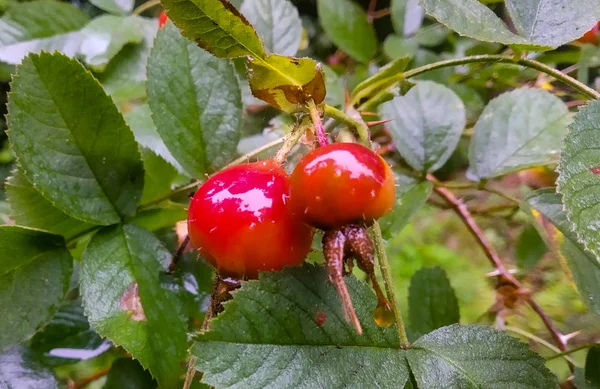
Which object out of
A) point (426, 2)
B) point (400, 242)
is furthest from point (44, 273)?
point (400, 242)

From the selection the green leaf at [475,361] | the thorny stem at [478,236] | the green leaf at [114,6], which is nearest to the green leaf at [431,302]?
the thorny stem at [478,236]

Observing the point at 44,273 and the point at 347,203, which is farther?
the point at 44,273

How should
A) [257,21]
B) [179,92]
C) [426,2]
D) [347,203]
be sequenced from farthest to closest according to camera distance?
[257,21] < [179,92] < [426,2] < [347,203]

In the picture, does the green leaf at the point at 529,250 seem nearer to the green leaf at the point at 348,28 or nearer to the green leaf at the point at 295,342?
the green leaf at the point at 348,28

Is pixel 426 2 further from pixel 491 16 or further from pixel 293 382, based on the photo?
pixel 293 382

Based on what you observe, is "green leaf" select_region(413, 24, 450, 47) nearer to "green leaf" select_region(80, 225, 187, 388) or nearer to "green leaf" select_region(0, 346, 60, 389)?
"green leaf" select_region(80, 225, 187, 388)

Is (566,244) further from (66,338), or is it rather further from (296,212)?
(66,338)
